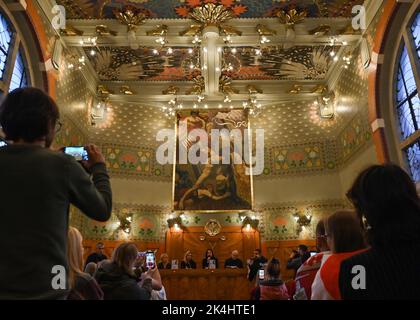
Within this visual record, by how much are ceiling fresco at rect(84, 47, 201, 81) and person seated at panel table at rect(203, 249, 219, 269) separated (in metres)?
6.91

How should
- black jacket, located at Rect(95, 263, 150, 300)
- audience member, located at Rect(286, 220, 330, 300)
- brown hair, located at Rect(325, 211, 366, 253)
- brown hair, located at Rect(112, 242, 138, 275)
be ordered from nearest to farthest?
brown hair, located at Rect(325, 211, 366, 253), black jacket, located at Rect(95, 263, 150, 300), audience member, located at Rect(286, 220, 330, 300), brown hair, located at Rect(112, 242, 138, 275)

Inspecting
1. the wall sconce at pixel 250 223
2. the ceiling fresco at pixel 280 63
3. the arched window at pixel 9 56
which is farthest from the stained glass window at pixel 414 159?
the arched window at pixel 9 56

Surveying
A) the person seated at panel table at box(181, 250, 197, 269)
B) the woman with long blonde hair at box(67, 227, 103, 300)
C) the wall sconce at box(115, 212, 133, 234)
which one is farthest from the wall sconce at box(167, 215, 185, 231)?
the woman with long blonde hair at box(67, 227, 103, 300)

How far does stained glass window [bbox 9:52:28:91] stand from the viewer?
28.2 feet

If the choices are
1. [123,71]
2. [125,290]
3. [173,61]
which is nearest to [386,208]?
[125,290]

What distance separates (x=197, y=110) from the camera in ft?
48.6

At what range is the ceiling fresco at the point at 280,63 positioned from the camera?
40.7ft

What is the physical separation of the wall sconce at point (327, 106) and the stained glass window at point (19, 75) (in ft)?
34.1

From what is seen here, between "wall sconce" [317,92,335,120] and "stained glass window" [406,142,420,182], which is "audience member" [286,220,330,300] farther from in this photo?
"wall sconce" [317,92,335,120]

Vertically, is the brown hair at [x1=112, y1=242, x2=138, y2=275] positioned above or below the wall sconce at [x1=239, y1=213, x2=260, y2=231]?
below

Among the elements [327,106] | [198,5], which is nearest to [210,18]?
[198,5]

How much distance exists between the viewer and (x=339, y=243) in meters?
2.04

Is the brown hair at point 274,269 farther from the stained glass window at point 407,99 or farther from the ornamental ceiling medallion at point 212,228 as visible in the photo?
the ornamental ceiling medallion at point 212,228

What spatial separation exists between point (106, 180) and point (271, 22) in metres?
10.5
